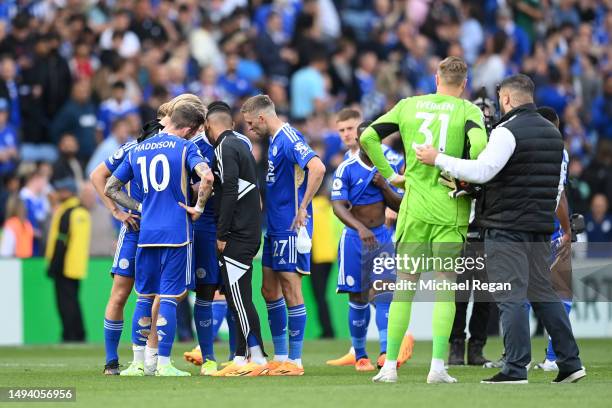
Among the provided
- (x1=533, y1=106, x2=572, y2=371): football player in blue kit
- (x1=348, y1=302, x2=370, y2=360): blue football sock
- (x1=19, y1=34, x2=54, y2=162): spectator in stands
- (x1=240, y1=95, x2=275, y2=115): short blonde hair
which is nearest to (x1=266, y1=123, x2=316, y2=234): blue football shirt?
(x1=240, y1=95, x2=275, y2=115): short blonde hair

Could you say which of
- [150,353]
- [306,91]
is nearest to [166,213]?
[150,353]

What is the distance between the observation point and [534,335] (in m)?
20.2

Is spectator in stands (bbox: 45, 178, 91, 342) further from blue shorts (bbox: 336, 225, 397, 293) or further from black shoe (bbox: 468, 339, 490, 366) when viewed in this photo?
black shoe (bbox: 468, 339, 490, 366)

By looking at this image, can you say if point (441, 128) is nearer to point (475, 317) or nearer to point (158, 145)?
point (158, 145)

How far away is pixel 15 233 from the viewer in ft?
67.1

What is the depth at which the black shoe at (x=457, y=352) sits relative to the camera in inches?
568

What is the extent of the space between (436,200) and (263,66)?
13.8m

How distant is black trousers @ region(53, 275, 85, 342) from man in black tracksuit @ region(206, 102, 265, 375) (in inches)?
300

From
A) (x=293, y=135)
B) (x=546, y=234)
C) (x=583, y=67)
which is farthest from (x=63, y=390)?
(x=583, y=67)

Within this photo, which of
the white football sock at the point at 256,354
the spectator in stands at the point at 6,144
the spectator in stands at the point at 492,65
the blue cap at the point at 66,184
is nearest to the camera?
the white football sock at the point at 256,354

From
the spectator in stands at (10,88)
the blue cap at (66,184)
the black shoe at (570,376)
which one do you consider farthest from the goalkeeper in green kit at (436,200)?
the spectator in stands at (10,88)

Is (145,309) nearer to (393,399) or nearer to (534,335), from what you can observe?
(393,399)

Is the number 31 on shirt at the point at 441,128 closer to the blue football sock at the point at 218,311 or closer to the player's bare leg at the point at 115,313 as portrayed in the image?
the player's bare leg at the point at 115,313

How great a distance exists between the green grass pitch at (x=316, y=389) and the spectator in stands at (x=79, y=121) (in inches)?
284
